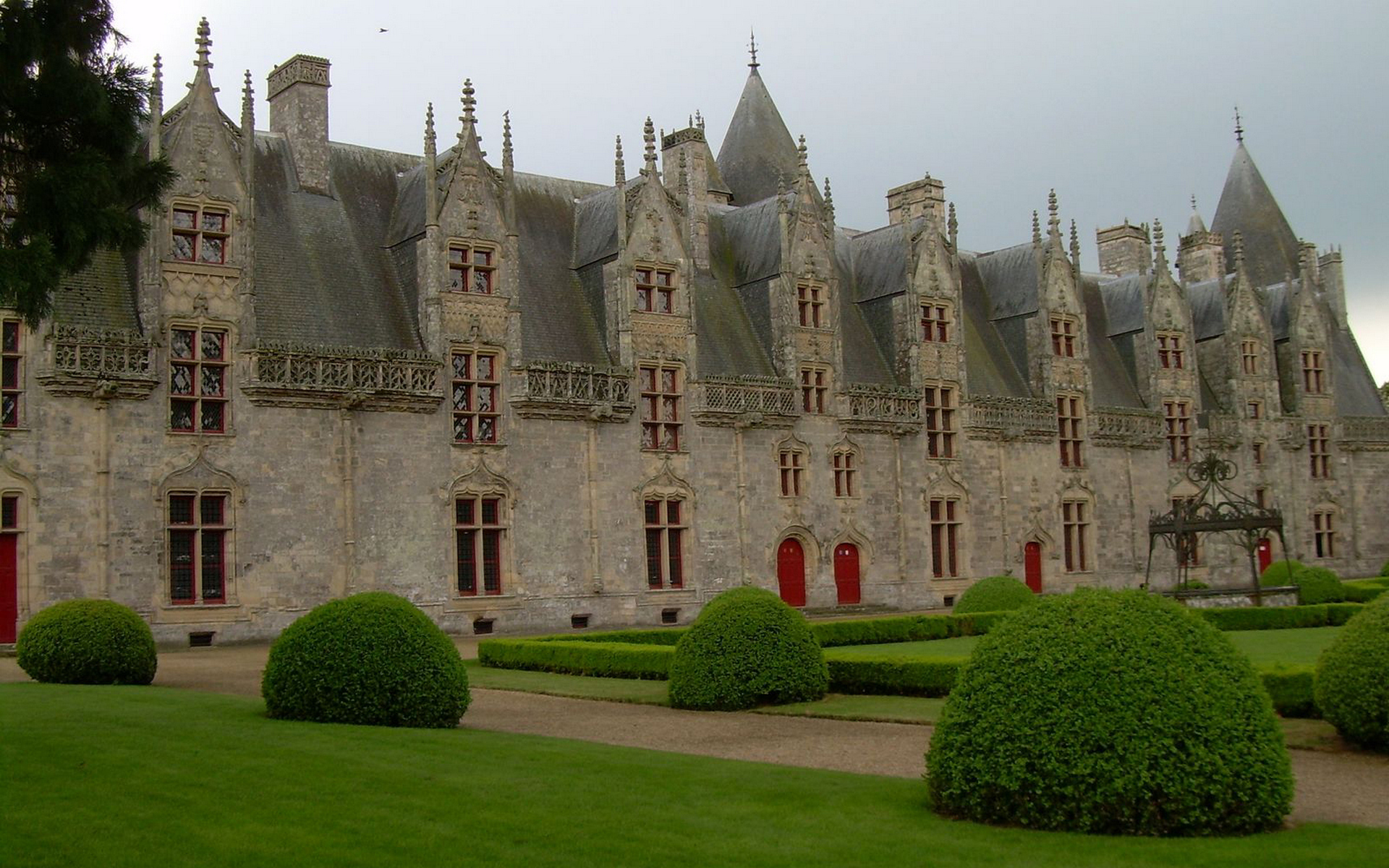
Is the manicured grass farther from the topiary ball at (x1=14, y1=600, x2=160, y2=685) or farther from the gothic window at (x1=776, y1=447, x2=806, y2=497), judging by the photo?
the gothic window at (x1=776, y1=447, x2=806, y2=497)

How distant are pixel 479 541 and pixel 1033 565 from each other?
19238 millimetres

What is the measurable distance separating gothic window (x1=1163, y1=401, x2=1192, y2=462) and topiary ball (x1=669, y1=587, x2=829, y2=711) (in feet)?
107

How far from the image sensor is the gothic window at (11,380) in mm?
26547

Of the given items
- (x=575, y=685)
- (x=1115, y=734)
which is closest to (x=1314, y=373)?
(x=575, y=685)

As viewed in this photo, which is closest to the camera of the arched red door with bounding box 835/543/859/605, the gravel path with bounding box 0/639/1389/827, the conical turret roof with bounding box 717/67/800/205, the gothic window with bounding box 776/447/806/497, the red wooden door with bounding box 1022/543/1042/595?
the gravel path with bounding box 0/639/1389/827

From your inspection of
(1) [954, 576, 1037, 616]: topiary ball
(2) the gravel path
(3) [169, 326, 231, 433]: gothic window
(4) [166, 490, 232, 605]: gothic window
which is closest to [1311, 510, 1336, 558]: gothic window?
(1) [954, 576, 1037, 616]: topiary ball

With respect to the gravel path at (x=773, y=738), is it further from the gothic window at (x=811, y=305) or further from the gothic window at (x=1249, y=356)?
the gothic window at (x=1249, y=356)

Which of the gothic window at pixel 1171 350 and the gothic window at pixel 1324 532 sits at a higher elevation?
the gothic window at pixel 1171 350

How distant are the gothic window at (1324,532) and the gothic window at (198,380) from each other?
3892cm

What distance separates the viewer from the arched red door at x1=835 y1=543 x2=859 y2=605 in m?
38.7

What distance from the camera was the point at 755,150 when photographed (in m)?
48.2

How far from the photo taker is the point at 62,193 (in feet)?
38.5

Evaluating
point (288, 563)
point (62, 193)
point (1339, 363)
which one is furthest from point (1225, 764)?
point (1339, 363)

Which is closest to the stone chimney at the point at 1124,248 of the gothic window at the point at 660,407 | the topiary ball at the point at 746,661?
the gothic window at the point at 660,407
